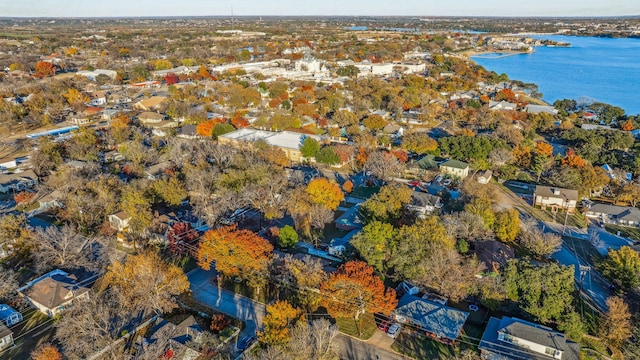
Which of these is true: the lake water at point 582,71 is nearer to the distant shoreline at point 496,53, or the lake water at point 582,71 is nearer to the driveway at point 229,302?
the distant shoreline at point 496,53

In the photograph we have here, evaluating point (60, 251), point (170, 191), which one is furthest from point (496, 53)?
point (60, 251)

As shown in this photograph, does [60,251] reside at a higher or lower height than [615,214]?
higher

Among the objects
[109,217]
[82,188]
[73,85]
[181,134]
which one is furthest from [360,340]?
[73,85]

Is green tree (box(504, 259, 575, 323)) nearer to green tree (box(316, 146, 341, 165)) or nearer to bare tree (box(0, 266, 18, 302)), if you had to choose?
green tree (box(316, 146, 341, 165))

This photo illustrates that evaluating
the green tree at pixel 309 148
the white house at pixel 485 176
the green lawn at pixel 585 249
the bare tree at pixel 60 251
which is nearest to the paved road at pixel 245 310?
the bare tree at pixel 60 251

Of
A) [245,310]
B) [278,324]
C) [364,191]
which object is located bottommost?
[245,310]

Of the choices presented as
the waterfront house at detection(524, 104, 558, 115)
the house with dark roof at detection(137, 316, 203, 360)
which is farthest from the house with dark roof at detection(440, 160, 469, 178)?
the waterfront house at detection(524, 104, 558, 115)

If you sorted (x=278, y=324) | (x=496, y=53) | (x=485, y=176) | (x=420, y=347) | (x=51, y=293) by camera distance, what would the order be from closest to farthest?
(x=278, y=324), (x=420, y=347), (x=51, y=293), (x=485, y=176), (x=496, y=53)

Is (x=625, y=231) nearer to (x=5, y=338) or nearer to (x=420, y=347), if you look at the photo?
(x=420, y=347)
